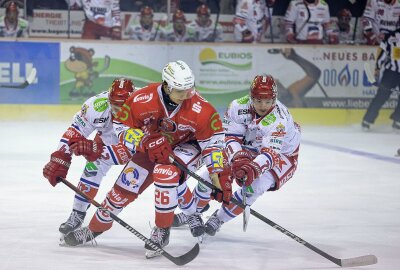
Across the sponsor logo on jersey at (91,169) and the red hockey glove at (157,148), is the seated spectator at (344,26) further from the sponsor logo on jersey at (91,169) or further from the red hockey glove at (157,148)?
the red hockey glove at (157,148)

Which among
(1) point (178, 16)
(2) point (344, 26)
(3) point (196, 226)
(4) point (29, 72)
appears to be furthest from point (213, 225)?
(2) point (344, 26)

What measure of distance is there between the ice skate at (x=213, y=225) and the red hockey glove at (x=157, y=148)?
864 millimetres

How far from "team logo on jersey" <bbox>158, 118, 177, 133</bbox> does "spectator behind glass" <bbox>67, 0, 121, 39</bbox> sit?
8279mm

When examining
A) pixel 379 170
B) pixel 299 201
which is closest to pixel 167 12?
pixel 379 170

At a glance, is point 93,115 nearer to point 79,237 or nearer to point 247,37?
point 79,237

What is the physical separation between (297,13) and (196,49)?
186 centimetres

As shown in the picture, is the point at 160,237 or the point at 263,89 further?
the point at 263,89

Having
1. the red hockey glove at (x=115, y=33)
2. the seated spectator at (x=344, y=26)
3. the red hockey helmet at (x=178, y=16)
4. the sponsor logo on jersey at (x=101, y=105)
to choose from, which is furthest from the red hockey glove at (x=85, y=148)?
the seated spectator at (x=344, y=26)

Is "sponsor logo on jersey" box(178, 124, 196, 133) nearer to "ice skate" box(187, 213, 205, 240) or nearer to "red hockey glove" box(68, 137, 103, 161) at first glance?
"red hockey glove" box(68, 137, 103, 161)

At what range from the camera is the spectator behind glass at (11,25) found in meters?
12.9

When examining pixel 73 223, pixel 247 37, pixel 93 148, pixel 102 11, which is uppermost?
pixel 93 148

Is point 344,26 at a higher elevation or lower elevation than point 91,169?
lower

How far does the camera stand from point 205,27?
45.0 ft

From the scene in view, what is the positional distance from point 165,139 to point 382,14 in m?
9.56
